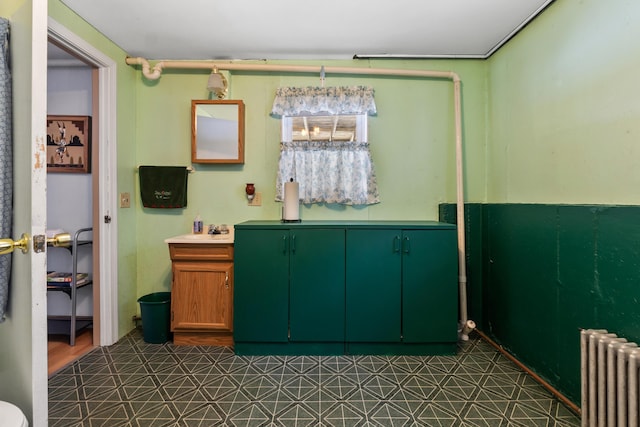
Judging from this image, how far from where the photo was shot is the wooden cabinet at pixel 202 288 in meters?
2.43

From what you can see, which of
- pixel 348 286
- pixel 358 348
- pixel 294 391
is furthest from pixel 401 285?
pixel 294 391

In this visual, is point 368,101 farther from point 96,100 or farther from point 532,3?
point 96,100

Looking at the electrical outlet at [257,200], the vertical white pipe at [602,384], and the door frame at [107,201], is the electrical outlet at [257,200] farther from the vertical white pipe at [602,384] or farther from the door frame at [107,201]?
the vertical white pipe at [602,384]

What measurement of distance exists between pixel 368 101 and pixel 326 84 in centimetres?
43

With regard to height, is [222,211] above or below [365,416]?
above

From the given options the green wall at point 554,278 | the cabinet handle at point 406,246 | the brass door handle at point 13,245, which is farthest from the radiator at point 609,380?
the brass door handle at point 13,245

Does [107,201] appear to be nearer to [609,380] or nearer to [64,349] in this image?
[64,349]

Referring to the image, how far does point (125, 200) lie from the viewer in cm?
265

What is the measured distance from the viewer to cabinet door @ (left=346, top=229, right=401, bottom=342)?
229cm

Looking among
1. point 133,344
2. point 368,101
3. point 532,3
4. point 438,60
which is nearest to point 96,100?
point 133,344

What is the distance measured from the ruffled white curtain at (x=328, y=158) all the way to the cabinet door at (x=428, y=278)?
2.21 ft

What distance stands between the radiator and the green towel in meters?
3.00

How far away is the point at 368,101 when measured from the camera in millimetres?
2730

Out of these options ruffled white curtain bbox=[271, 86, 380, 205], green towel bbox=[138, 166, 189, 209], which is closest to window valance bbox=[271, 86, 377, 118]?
ruffled white curtain bbox=[271, 86, 380, 205]
